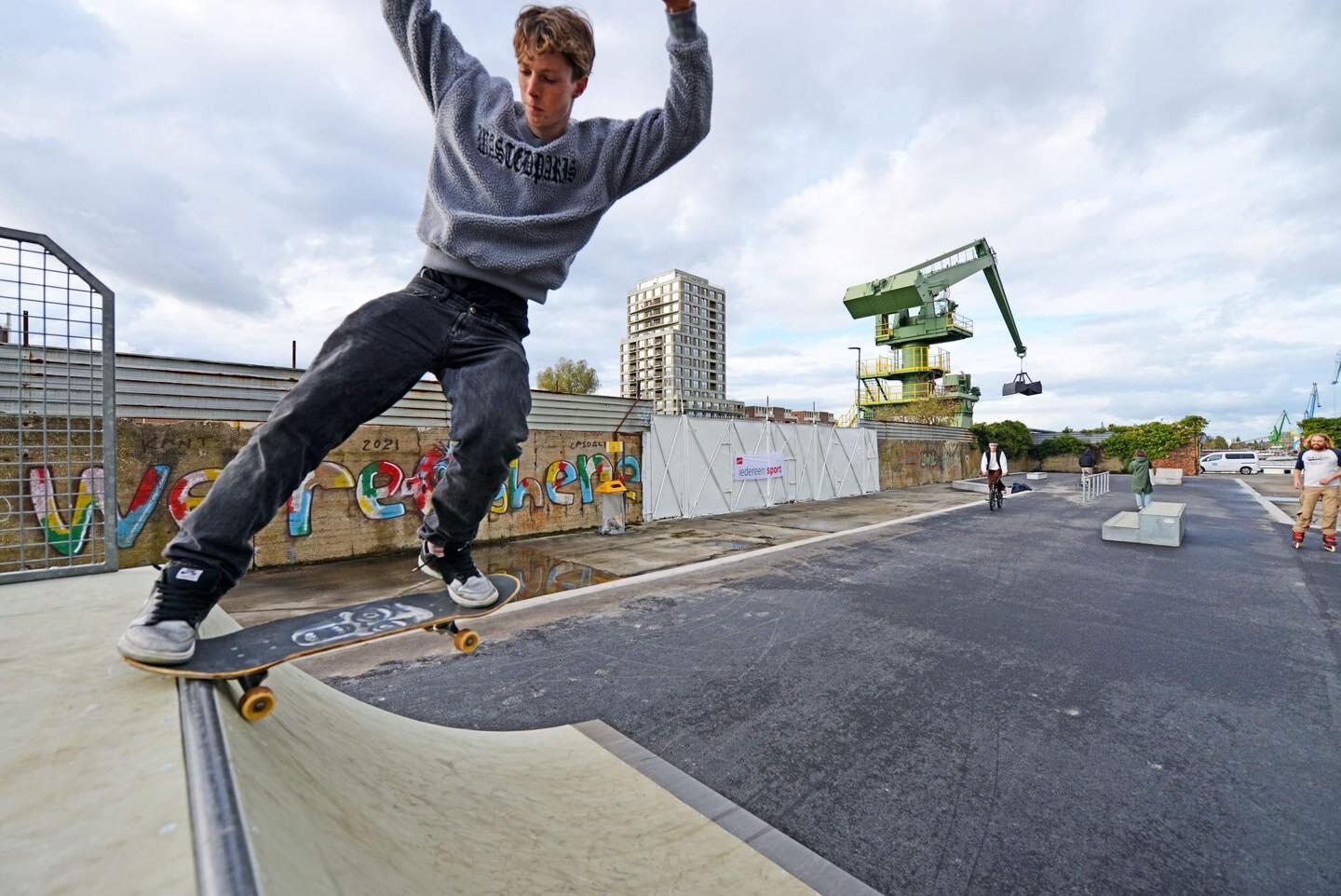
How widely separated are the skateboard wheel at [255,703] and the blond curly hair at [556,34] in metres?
2.00

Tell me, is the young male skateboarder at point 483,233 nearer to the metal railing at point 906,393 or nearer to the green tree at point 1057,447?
the metal railing at point 906,393

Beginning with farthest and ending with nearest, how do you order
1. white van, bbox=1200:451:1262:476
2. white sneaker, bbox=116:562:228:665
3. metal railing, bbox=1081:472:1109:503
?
white van, bbox=1200:451:1262:476 → metal railing, bbox=1081:472:1109:503 → white sneaker, bbox=116:562:228:665

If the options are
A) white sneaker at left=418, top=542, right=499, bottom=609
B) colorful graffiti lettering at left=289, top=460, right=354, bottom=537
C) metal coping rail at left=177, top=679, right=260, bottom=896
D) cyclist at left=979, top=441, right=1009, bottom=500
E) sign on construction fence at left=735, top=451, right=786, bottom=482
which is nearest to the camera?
metal coping rail at left=177, top=679, right=260, bottom=896

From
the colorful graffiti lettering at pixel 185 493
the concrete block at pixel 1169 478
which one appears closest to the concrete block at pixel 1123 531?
the colorful graffiti lettering at pixel 185 493

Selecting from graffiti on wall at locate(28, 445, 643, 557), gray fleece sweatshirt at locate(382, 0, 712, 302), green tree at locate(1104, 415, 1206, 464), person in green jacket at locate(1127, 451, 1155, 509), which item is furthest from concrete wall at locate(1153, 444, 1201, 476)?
gray fleece sweatshirt at locate(382, 0, 712, 302)

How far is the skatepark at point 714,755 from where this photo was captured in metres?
1.02

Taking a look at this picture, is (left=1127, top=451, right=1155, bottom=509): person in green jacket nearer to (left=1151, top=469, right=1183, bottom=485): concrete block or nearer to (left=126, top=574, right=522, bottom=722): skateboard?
(left=126, top=574, right=522, bottom=722): skateboard

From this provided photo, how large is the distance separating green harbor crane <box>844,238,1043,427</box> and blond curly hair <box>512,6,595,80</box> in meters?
33.5

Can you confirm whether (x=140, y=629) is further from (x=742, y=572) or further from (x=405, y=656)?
(x=742, y=572)

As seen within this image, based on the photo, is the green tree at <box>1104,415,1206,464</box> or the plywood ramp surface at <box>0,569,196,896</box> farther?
the green tree at <box>1104,415,1206,464</box>

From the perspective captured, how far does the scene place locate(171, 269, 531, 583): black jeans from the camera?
4.82ft

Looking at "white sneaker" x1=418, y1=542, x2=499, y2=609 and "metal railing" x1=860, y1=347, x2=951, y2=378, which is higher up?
"metal railing" x1=860, y1=347, x2=951, y2=378

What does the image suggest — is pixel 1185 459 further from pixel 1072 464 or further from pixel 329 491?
pixel 329 491

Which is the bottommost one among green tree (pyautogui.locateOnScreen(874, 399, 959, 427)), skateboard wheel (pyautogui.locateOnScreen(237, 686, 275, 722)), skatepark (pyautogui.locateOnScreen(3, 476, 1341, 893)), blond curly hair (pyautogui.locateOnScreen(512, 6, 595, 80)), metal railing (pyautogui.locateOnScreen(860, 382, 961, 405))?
skatepark (pyautogui.locateOnScreen(3, 476, 1341, 893))
